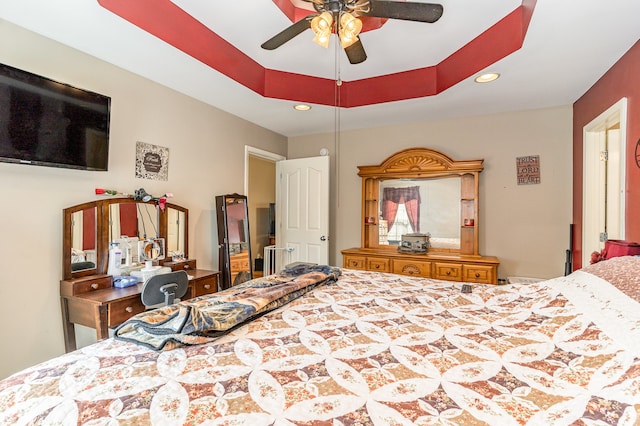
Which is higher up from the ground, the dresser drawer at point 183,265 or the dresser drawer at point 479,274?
the dresser drawer at point 183,265

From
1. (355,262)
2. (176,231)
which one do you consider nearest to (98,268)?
(176,231)

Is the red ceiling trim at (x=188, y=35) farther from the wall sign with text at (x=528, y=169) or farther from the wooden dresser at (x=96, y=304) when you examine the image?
the wall sign with text at (x=528, y=169)

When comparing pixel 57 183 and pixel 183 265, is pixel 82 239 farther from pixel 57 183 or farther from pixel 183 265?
pixel 183 265

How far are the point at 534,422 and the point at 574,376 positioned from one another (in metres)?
0.27

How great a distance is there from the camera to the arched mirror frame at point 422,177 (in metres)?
3.49

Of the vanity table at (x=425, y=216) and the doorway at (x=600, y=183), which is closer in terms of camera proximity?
the doorway at (x=600, y=183)

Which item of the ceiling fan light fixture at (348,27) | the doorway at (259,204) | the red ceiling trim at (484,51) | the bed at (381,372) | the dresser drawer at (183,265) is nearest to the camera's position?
the bed at (381,372)

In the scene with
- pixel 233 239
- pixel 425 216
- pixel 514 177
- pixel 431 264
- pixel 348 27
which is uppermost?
pixel 348 27

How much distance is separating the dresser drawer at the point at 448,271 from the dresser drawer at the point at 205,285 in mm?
2249

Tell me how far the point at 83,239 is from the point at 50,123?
0.79m

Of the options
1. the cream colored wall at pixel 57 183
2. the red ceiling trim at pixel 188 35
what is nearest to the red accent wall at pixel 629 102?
the red ceiling trim at pixel 188 35

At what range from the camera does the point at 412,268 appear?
3.47 metres

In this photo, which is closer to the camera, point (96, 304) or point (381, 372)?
point (381, 372)

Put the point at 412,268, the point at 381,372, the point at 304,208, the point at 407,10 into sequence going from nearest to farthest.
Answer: the point at 381,372
the point at 407,10
the point at 412,268
the point at 304,208
